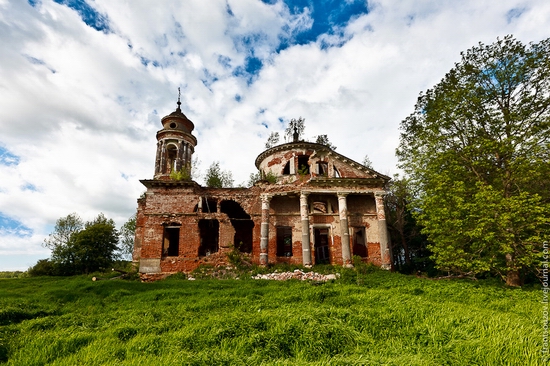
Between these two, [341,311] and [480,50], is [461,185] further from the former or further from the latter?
[341,311]

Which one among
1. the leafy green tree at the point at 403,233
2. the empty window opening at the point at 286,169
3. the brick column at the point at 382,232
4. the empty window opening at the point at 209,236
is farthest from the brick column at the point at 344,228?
the empty window opening at the point at 209,236

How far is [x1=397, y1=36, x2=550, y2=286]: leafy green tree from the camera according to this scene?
11867mm

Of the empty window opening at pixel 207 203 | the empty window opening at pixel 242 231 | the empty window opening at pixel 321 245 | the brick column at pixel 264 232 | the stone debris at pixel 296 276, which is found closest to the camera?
the stone debris at pixel 296 276

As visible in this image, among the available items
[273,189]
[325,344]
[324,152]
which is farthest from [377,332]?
[324,152]

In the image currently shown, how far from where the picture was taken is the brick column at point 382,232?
19281 mm

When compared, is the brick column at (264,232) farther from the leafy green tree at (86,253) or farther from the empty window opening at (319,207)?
the leafy green tree at (86,253)

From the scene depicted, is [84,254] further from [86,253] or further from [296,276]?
A: [296,276]

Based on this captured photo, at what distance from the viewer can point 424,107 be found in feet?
57.9

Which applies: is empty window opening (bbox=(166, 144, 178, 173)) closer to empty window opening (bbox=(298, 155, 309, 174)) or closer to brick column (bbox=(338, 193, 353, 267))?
empty window opening (bbox=(298, 155, 309, 174))

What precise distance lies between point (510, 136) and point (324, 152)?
11.5m

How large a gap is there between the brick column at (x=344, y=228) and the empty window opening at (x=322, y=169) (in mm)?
2500

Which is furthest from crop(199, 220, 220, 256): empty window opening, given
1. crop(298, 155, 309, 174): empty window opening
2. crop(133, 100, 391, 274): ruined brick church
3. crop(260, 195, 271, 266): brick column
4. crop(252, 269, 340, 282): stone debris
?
crop(298, 155, 309, 174): empty window opening

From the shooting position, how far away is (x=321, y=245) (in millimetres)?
22531

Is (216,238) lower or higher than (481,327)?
higher
